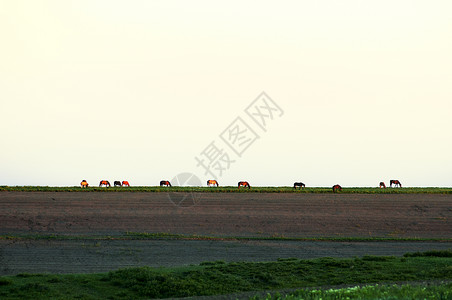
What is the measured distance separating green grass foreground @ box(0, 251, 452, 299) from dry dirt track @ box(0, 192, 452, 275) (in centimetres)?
489

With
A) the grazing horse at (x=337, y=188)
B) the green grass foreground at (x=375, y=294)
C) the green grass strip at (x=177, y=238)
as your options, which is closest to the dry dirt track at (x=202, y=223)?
the green grass strip at (x=177, y=238)

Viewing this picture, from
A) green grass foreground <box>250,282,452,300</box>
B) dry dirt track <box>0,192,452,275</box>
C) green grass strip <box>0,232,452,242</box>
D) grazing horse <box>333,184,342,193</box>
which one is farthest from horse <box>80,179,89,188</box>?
green grass foreground <box>250,282,452,300</box>

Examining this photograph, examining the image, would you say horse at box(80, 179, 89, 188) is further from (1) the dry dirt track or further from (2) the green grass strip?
(2) the green grass strip

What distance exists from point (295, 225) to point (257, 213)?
485 cm

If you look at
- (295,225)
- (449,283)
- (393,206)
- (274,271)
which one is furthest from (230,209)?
(449,283)

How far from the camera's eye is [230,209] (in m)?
49.2

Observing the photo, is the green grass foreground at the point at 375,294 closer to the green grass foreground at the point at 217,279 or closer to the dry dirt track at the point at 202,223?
the green grass foreground at the point at 217,279

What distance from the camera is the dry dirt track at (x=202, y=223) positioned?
94.2ft

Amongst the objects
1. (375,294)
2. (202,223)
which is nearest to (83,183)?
(202,223)

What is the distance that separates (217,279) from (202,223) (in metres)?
23.7

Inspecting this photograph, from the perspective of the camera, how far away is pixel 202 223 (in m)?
43.3

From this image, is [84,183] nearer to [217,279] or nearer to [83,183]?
[83,183]

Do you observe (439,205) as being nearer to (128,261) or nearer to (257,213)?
(257,213)

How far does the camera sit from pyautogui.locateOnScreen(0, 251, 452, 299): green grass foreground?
17.8 meters
